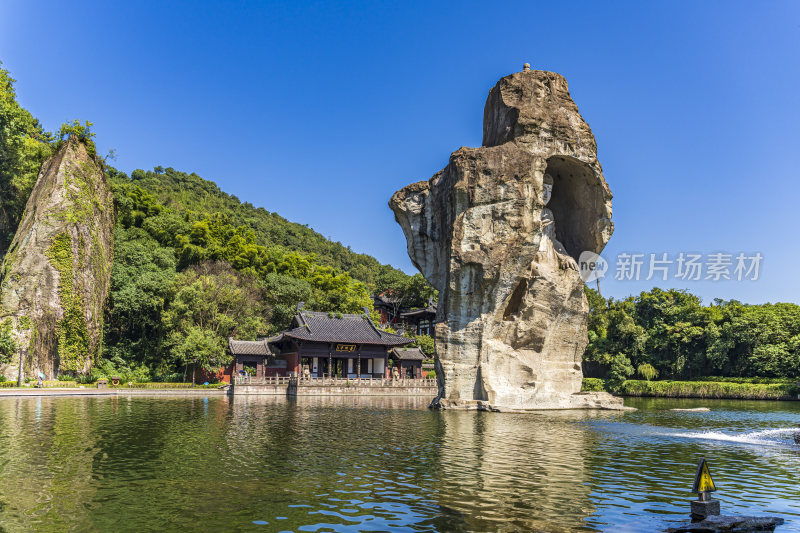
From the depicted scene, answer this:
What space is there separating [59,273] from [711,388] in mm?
46308

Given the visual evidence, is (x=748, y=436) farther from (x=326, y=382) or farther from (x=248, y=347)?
(x=248, y=347)

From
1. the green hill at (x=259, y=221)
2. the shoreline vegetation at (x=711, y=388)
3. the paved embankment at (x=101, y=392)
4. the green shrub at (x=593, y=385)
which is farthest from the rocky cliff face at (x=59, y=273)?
the shoreline vegetation at (x=711, y=388)

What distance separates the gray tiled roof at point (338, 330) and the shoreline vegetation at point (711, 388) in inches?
645

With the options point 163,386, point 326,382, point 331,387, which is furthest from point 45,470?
point 163,386

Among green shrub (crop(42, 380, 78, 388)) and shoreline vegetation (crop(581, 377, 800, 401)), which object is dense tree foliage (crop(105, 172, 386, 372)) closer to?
green shrub (crop(42, 380, 78, 388))

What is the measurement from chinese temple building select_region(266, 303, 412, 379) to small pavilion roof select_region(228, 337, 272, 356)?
133cm

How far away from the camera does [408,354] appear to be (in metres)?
47.4

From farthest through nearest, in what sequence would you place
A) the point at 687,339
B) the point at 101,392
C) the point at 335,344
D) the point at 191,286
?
the point at 687,339, the point at 335,344, the point at 191,286, the point at 101,392

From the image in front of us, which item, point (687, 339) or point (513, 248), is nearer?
point (513, 248)

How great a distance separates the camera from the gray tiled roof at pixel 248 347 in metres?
41.7

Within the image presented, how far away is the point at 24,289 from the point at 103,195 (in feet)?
42.0

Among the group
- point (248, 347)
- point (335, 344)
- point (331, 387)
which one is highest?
point (335, 344)

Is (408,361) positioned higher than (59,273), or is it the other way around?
(59,273)

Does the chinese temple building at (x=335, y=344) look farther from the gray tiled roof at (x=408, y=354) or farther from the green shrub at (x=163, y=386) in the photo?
the green shrub at (x=163, y=386)
